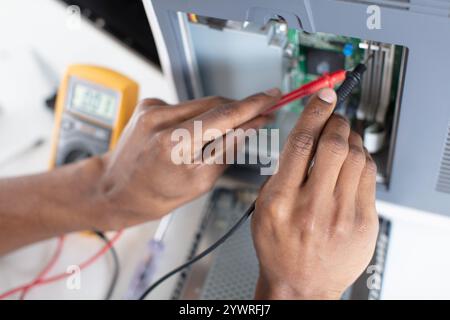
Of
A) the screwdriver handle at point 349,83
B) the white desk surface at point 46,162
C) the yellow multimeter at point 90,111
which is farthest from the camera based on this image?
the yellow multimeter at point 90,111

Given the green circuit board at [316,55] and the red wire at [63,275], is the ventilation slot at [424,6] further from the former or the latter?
the red wire at [63,275]

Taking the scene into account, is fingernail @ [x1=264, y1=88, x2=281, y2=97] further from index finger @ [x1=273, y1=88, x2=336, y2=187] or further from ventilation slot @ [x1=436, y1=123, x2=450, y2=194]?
ventilation slot @ [x1=436, y1=123, x2=450, y2=194]

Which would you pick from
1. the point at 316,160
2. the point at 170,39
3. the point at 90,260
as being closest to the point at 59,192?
the point at 90,260

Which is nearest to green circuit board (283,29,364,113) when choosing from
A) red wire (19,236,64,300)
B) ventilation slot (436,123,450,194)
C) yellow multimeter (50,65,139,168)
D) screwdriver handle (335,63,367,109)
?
screwdriver handle (335,63,367,109)

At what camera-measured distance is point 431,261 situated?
77 centimetres

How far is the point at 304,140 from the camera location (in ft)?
1.85

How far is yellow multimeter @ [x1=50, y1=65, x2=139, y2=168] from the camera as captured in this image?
91 cm

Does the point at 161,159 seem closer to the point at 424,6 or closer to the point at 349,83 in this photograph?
the point at 349,83

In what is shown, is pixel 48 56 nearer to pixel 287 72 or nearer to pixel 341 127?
pixel 287 72

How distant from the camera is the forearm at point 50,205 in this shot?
0.79 metres

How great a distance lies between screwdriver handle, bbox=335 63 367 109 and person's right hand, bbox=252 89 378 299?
3 cm

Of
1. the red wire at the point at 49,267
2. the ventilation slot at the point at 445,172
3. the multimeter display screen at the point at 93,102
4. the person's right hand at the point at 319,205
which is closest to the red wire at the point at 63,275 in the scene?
the red wire at the point at 49,267

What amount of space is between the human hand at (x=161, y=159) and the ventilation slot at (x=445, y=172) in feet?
0.72

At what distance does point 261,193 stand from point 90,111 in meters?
0.47
